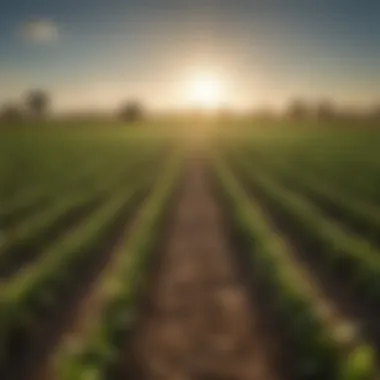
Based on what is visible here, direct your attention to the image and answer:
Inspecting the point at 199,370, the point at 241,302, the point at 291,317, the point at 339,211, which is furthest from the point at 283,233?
the point at 199,370

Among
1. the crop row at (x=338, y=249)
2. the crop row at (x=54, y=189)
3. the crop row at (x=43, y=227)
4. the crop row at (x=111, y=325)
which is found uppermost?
the crop row at (x=111, y=325)

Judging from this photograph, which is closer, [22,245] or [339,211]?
[22,245]

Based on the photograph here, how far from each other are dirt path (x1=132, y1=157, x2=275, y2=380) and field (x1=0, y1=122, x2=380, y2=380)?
2 cm

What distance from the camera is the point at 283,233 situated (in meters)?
10.1

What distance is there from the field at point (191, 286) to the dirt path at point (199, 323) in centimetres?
Result: 2

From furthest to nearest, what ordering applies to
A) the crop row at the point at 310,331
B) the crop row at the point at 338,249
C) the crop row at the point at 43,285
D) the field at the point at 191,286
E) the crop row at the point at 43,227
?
the crop row at the point at 43,227, the crop row at the point at 338,249, the crop row at the point at 43,285, the field at the point at 191,286, the crop row at the point at 310,331

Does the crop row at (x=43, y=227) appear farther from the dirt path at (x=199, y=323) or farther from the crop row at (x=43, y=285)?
the dirt path at (x=199, y=323)

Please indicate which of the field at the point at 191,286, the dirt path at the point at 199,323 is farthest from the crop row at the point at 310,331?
the dirt path at the point at 199,323

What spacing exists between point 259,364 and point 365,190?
9669 millimetres

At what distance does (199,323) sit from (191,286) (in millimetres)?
1234

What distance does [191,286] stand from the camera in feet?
23.7

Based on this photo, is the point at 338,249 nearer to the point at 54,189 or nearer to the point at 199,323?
the point at 199,323

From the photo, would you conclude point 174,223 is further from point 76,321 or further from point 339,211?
point 76,321

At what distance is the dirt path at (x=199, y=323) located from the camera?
5016mm
